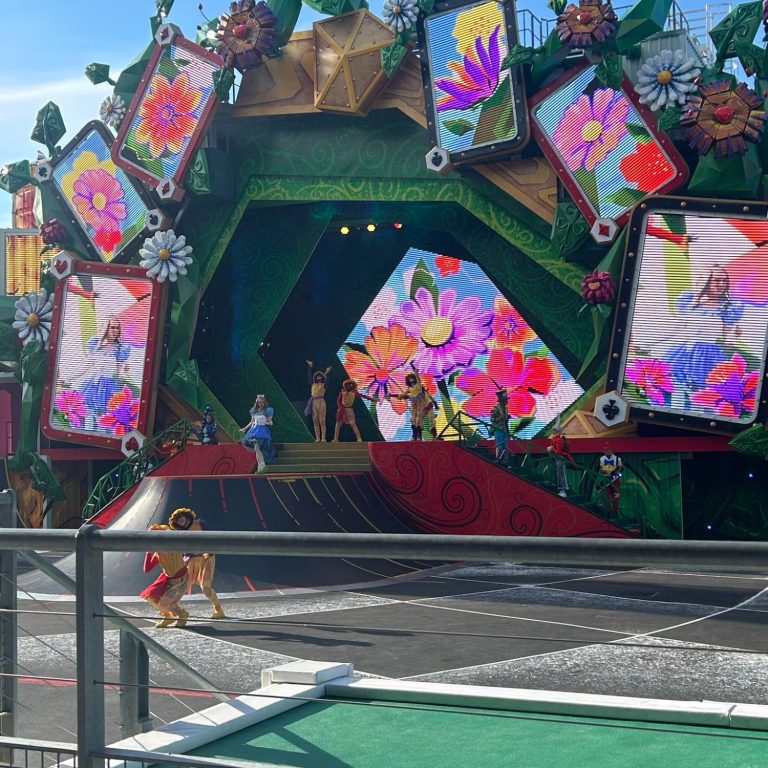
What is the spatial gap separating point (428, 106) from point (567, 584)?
1291cm

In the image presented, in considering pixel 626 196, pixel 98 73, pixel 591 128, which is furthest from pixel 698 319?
pixel 98 73

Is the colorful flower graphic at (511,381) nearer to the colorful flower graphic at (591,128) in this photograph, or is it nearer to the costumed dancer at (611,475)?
the costumed dancer at (611,475)

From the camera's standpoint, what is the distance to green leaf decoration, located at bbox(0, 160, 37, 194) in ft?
104

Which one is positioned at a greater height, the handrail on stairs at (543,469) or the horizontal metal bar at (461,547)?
the horizontal metal bar at (461,547)

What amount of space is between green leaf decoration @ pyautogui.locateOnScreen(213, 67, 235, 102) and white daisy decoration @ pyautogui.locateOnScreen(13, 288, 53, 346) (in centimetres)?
771

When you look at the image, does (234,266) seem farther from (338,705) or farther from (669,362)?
(338,705)

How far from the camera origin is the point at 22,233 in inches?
1414

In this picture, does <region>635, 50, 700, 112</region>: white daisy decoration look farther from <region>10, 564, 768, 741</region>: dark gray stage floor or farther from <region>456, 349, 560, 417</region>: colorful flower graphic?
<region>10, 564, 768, 741</region>: dark gray stage floor

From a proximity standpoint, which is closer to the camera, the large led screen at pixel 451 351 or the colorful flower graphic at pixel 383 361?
the large led screen at pixel 451 351

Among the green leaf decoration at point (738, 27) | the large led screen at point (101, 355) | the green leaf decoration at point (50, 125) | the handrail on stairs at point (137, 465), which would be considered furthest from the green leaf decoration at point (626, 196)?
the green leaf decoration at point (50, 125)

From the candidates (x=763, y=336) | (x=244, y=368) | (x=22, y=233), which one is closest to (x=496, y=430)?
(x=763, y=336)

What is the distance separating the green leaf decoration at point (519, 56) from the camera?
77.4 ft

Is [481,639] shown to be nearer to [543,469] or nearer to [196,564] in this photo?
[196,564]

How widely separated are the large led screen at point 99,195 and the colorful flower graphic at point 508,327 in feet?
32.0
